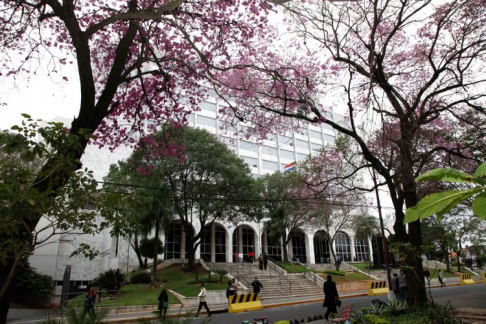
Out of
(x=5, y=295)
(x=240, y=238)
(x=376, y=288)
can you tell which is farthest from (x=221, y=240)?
Answer: (x=5, y=295)

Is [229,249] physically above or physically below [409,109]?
below

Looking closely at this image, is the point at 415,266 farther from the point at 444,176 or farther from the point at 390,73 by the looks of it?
the point at 444,176

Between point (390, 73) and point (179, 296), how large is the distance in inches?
619

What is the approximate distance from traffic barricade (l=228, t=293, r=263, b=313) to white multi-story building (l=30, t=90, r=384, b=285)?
23.1 ft

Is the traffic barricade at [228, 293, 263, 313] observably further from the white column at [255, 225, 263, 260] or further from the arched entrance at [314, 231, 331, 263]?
the arched entrance at [314, 231, 331, 263]

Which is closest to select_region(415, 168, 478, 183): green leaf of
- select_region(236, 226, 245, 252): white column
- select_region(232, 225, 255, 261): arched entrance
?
select_region(232, 225, 255, 261): arched entrance

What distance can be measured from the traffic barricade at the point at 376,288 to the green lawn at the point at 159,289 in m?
9.73

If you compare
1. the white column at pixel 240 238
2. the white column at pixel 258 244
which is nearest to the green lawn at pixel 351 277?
the white column at pixel 258 244

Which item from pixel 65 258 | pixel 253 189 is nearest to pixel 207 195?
pixel 253 189

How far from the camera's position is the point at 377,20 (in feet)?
28.4

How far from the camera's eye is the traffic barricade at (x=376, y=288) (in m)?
22.8

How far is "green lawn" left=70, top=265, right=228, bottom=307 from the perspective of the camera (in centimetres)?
1830

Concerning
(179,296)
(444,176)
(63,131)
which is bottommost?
(179,296)

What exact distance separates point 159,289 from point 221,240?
18.1 metres
